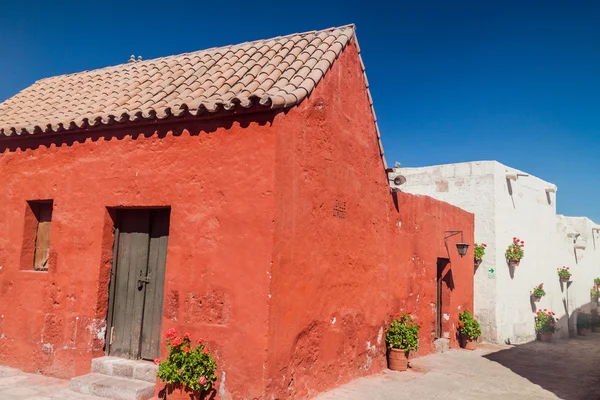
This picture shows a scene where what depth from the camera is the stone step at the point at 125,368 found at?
20.3 ft

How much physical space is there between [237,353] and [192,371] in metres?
0.54

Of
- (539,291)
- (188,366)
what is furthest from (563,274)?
(188,366)

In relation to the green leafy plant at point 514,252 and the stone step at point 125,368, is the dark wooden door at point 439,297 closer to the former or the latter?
the green leafy plant at point 514,252

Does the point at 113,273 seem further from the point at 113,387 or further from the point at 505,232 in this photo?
the point at 505,232

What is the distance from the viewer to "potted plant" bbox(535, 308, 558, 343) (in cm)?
1520

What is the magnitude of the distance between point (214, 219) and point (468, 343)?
8.49 metres

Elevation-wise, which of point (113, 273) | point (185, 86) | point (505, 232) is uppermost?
point (185, 86)

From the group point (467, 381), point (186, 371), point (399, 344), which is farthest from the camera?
point (399, 344)

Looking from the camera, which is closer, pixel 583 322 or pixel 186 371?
pixel 186 371

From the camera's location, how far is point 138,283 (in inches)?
264

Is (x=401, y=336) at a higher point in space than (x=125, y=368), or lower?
higher

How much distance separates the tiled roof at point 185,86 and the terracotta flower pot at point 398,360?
193 inches

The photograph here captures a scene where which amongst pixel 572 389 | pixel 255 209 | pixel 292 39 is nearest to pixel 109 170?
pixel 255 209

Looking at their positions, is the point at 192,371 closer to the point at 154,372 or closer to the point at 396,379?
the point at 154,372
